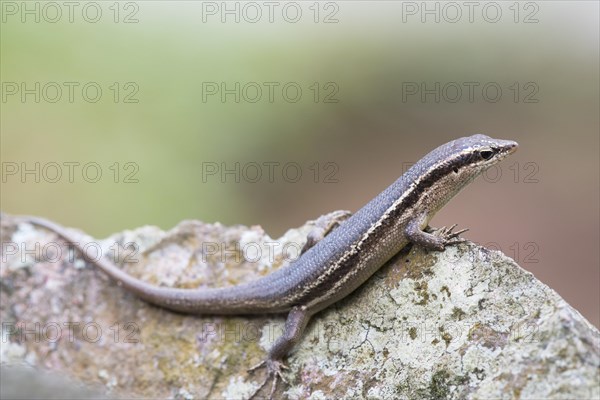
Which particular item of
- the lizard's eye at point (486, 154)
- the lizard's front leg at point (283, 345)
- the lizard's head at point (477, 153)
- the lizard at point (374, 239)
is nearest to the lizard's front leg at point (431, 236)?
the lizard at point (374, 239)

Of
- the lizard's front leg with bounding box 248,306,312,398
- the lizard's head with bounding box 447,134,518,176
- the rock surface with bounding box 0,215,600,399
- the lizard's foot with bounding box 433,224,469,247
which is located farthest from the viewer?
the lizard's front leg with bounding box 248,306,312,398

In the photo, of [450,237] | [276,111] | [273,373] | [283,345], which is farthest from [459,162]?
[276,111]

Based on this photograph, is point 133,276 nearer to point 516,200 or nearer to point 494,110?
point 516,200

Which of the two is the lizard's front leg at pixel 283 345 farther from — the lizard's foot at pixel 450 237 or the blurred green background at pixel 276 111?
the blurred green background at pixel 276 111

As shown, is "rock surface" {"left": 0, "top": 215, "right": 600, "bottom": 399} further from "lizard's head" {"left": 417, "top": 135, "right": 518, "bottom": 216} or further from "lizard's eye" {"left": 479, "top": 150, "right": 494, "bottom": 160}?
"lizard's eye" {"left": 479, "top": 150, "right": 494, "bottom": 160}

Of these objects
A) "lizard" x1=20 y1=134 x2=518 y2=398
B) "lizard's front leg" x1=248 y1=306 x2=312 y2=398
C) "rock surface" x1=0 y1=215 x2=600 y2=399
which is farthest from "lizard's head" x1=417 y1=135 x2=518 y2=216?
"lizard's front leg" x1=248 y1=306 x2=312 y2=398

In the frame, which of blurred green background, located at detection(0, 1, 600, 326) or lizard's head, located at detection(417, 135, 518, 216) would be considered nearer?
lizard's head, located at detection(417, 135, 518, 216)
